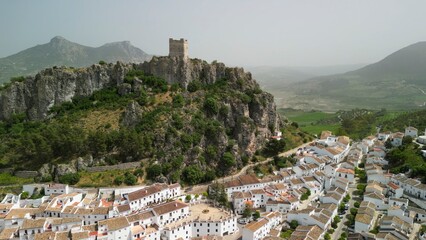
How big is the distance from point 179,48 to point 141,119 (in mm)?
18078

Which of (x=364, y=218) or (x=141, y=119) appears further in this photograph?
(x=141, y=119)

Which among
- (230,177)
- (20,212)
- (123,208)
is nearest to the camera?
(20,212)

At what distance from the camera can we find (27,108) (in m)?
62.2

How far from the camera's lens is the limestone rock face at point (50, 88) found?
61.1 m

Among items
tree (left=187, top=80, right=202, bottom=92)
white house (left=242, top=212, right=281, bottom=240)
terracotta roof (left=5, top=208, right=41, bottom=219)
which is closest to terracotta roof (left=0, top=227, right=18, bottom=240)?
terracotta roof (left=5, top=208, right=41, bottom=219)

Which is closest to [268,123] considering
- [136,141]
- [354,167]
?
[354,167]

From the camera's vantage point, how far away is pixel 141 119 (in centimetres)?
5600

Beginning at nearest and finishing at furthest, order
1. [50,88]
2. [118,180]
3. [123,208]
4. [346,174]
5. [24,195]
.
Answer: [123,208], [24,195], [118,180], [346,174], [50,88]

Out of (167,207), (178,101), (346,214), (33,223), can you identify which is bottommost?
(346,214)

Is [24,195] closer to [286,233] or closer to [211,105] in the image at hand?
[211,105]

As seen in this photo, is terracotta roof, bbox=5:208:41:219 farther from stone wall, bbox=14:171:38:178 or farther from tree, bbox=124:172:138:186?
tree, bbox=124:172:138:186

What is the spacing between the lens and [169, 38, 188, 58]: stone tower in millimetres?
66062

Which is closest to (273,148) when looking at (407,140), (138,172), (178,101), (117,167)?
(178,101)

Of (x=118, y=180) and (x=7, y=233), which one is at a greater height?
(x=118, y=180)
